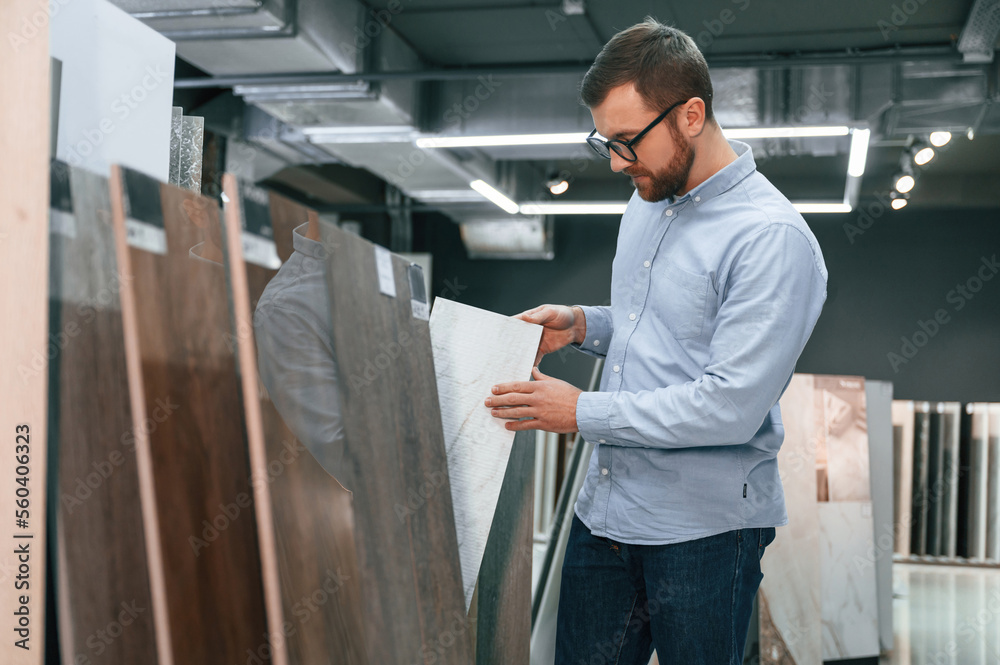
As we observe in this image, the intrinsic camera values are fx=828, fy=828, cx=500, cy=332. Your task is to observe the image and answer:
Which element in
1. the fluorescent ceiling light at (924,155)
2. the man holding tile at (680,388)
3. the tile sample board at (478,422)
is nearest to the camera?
the man holding tile at (680,388)

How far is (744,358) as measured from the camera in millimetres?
1357

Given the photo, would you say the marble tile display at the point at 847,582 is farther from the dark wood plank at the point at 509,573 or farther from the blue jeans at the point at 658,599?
the blue jeans at the point at 658,599

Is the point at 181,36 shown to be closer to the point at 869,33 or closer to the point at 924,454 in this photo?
the point at 869,33

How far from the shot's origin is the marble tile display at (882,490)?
13.6 ft

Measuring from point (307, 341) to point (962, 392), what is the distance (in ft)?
26.2

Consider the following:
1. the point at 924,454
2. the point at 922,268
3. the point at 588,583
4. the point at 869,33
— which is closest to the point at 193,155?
the point at 588,583

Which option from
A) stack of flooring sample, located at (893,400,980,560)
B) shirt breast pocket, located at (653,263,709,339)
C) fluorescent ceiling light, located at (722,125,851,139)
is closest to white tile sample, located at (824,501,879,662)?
fluorescent ceiling light, located at (722,125,851,139)

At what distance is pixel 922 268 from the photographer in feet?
26.3

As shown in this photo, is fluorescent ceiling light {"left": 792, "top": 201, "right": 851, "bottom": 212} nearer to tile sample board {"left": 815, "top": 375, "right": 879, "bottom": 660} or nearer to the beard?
tile sample board {"left": 815, "top": 375, "right": 879, "bottom": 660}

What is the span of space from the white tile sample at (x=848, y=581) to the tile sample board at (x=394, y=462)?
2841mm

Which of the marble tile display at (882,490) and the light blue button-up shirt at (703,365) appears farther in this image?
the marble tile display at (882,490)

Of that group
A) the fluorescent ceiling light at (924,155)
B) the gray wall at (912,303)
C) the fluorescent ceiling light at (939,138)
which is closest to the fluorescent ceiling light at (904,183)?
the fluorescent ceiling light at (924,155)

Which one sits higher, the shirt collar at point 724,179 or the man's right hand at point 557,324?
the shirt collar at point 724,179

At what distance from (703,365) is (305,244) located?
0.72m
